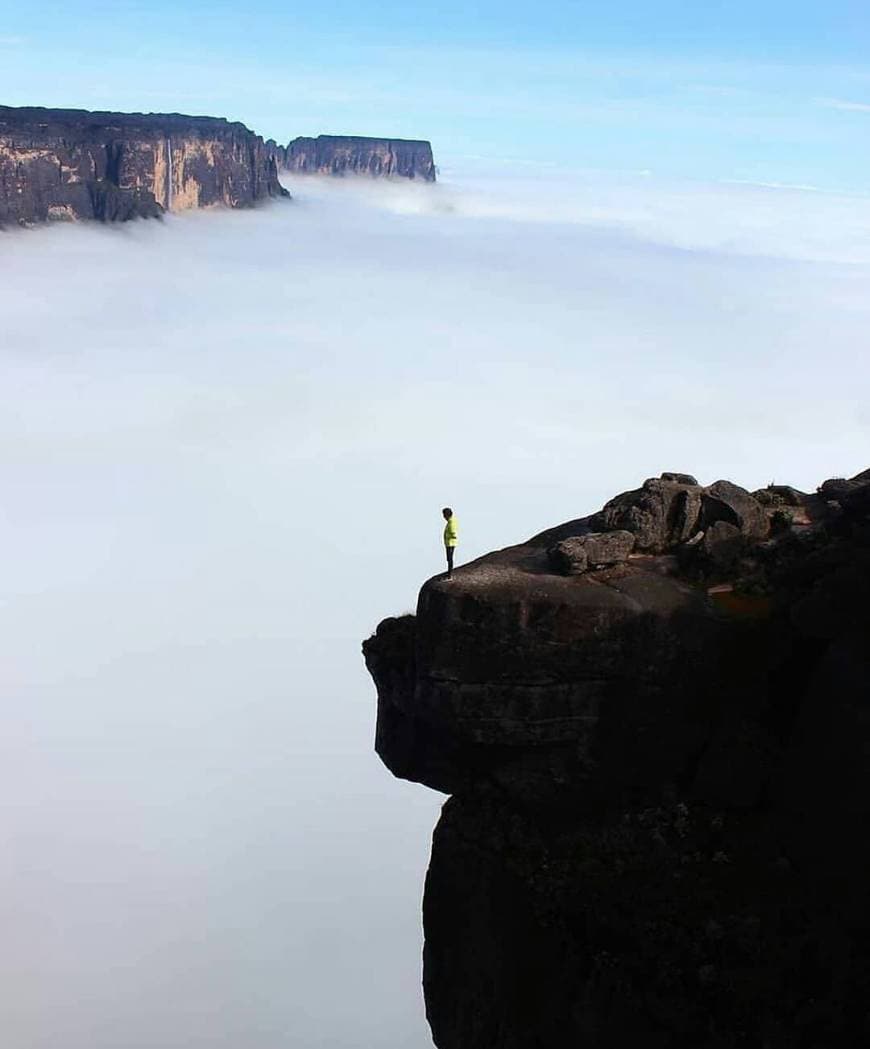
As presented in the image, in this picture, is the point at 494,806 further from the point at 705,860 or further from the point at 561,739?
the point at 705,860

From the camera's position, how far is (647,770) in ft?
91.3

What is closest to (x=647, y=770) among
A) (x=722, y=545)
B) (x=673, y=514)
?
(x=722, y=545)

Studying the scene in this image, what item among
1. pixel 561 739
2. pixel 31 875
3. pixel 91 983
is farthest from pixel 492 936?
pixel 31 875

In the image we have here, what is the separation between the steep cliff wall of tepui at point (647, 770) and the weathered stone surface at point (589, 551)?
0.05 m

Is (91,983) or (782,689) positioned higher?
(782,689)

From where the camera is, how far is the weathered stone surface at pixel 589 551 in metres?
28.9

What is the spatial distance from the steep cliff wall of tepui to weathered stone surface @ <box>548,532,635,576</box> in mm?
54

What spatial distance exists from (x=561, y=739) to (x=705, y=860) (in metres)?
4.01

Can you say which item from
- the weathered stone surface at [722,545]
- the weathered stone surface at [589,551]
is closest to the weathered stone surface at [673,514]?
the weathered stone surface at [722,545]

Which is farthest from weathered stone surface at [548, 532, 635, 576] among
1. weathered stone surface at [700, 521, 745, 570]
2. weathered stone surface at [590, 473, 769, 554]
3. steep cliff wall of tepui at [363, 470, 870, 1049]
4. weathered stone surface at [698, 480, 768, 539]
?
weathered stone surface at [698, 480, 768, 539]

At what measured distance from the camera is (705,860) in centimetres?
2584

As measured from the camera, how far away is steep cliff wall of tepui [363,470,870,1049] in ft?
79.3

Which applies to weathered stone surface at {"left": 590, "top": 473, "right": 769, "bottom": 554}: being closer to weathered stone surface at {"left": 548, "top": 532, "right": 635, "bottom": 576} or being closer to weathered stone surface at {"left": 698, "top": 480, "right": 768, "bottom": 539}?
weathered stone surface at {"left": 698, "top": 480, "right": 768, "bottom": 539}

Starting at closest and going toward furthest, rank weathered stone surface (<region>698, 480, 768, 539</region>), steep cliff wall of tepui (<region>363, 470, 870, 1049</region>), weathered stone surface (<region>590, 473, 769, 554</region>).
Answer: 1. steep cliff wall of tepui (<region>363, 470, 870, 1049</region>)
2. weathered stone surface (<region>590, 473, 769, 554</region>)
3. weathered stone surface (<region>698, 480, 768, 539</region>)
